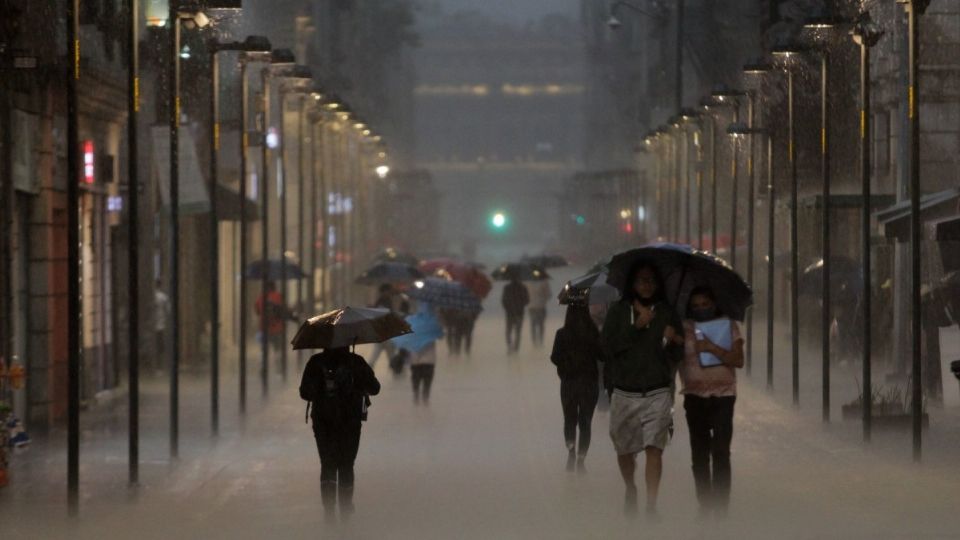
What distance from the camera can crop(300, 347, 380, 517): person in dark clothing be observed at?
1852 centimetres

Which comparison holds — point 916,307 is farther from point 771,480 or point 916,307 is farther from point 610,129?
point 610,129

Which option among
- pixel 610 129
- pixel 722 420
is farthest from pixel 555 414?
pixel 610 129

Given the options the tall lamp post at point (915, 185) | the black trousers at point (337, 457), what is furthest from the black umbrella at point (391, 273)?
the black trousers at point (337, 457)

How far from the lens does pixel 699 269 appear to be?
1853 cm

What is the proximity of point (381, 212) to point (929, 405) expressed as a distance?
98438 mm

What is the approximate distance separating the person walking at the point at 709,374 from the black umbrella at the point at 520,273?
35.1m

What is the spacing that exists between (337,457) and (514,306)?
32805 millimetres

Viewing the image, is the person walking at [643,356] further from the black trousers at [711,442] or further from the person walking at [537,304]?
the person walking at [537,304]

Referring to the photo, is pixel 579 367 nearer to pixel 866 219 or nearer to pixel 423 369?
pixel 866 219

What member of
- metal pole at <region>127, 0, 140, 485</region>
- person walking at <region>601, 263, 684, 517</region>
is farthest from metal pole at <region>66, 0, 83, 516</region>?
person walking at <region>601, 263, 684, 517</region>

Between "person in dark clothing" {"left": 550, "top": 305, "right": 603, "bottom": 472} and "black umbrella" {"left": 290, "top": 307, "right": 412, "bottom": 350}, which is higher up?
"black umbrella" {"left": 290, "top": 307, "right": 412, "bottom": 350}

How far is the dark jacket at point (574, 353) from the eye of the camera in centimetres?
2289

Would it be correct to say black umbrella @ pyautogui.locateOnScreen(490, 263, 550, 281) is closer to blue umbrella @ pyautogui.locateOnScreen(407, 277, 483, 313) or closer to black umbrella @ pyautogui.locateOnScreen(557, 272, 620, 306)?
blue umbrella @ pyautogui.locateOnScreen(407, 277, 483, 313)

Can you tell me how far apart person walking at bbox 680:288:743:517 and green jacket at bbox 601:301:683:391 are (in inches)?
5.2
